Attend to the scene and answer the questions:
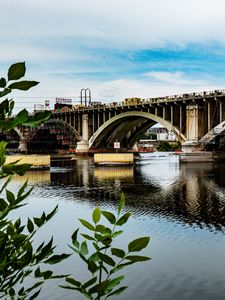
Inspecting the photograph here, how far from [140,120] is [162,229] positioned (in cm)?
8620

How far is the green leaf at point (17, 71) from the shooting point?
9.34 ft

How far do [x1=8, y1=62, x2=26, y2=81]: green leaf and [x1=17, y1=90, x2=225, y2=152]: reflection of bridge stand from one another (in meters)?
77.0

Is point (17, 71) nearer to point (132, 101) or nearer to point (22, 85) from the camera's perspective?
Result: point (22, 85)

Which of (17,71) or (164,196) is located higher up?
(17,71)

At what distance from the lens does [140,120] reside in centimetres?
10694

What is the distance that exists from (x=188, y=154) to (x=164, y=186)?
37.5m

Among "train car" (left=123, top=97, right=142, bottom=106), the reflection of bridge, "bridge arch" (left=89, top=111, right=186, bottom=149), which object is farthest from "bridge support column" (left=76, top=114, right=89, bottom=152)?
"train car" (left=123, top=97, right=142, bottom=106)

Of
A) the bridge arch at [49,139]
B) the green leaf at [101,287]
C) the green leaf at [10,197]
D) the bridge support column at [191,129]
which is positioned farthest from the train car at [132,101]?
the green leaf at [101,287]

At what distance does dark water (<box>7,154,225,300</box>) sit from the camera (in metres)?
13.6

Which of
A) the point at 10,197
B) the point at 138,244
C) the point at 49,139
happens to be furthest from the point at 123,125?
the point at 138,244

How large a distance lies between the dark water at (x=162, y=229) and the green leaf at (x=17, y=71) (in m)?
11.3

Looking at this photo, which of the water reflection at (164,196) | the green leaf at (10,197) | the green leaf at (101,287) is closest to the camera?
the green leaf at (101,287)

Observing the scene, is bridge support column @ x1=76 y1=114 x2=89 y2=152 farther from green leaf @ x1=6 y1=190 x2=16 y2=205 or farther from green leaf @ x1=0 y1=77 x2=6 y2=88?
green leaf @ x1=0 y1=77 x2=6 y2=88

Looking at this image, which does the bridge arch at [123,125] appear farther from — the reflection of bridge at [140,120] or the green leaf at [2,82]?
the green leaf at [2,82]
